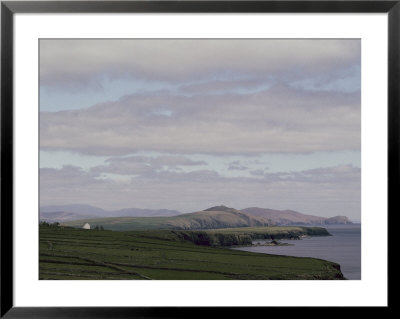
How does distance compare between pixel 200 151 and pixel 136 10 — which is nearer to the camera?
pixel 136 10

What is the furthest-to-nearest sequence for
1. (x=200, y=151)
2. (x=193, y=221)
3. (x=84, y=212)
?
(x=193, y=221)
(x=200, y=151)
(x=84, y=212)

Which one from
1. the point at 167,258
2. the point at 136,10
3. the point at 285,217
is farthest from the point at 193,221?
the point at 136,10

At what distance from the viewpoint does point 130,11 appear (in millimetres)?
2256

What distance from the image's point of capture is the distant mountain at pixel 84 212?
394 cm

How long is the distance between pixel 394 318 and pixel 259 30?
1.60 m

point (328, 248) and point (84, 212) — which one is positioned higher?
point (84, 212)

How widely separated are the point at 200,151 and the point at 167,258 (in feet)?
3.86

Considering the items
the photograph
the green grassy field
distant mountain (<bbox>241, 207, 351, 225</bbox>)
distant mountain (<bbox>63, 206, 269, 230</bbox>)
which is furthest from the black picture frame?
distant mountain (<bbox>63, 206, 269, 230</bbox>)

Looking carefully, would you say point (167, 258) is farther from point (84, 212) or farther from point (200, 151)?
point (200, 151)

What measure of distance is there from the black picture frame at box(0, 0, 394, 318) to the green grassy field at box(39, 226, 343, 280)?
128 centimetres

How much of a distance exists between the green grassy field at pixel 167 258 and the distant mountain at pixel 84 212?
0.13 m

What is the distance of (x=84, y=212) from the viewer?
4199 millimetres

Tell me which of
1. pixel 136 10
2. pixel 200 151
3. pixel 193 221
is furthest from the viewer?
pixel 193 221

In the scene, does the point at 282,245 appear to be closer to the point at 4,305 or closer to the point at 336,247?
the point at 336,247
